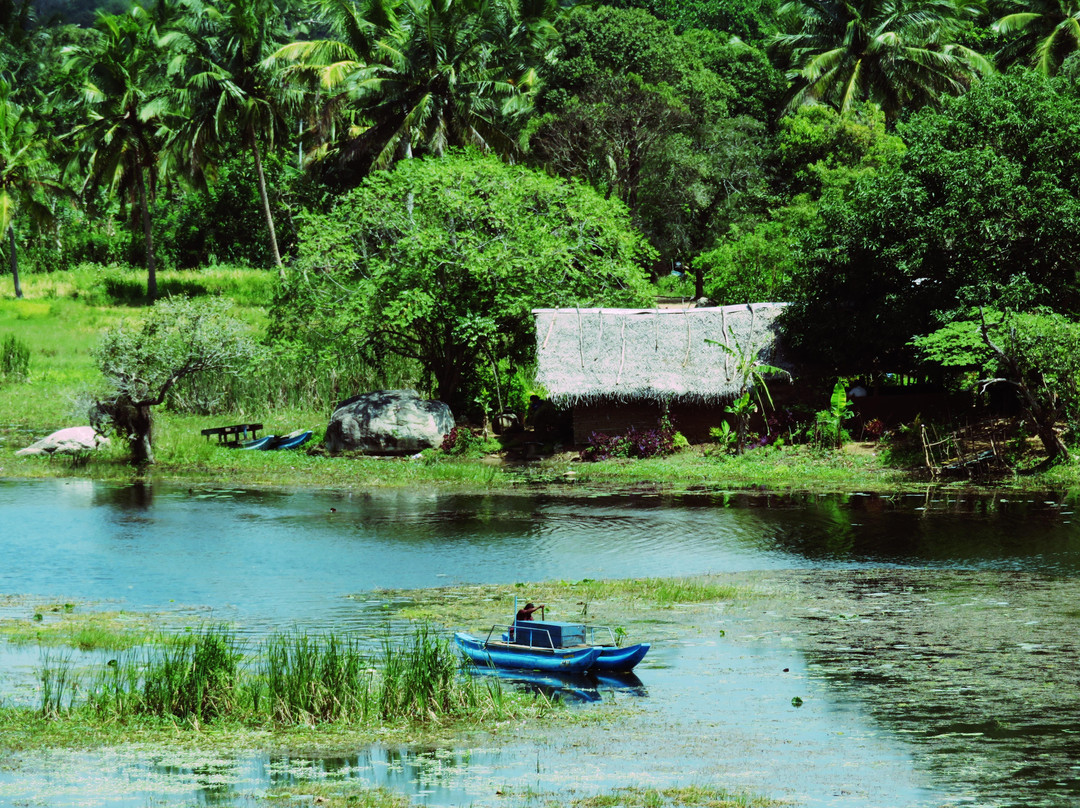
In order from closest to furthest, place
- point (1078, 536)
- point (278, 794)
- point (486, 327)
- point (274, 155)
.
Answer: point (278, 794) < point (1078, 536) < point (486, 327) < point (274, 155)

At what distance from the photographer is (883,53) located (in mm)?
42281

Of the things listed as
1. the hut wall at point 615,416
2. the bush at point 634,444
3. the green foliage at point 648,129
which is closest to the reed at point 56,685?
the bush at point 634,444

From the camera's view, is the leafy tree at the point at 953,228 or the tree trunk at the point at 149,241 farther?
the tree trunk at the point at 149,241

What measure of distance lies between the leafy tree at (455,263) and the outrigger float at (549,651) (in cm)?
1719

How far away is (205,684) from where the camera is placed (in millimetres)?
11484

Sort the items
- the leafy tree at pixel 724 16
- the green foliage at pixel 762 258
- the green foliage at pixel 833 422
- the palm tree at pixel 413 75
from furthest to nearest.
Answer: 1. the leafy tree at pixel 724 16
2. the palm tree at pixel 413 75
3. the green foliage at pixel 762 258
4. the green foliage at pixel 833 422

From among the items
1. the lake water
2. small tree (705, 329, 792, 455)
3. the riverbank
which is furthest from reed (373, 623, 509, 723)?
small tree (705, 329, 792, 455)

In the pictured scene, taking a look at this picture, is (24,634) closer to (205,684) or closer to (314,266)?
(205,684)

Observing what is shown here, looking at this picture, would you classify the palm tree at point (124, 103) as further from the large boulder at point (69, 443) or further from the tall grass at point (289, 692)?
the tall grass at point (289, 692)

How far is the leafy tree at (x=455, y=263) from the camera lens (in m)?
30.6

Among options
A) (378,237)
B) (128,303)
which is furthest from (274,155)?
Answer: (378,237)

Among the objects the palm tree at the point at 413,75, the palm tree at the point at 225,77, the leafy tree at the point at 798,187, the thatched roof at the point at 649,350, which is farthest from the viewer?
the palm tree at the point at 225,77

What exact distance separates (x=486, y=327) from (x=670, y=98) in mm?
17883

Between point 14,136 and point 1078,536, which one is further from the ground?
point 14,136
